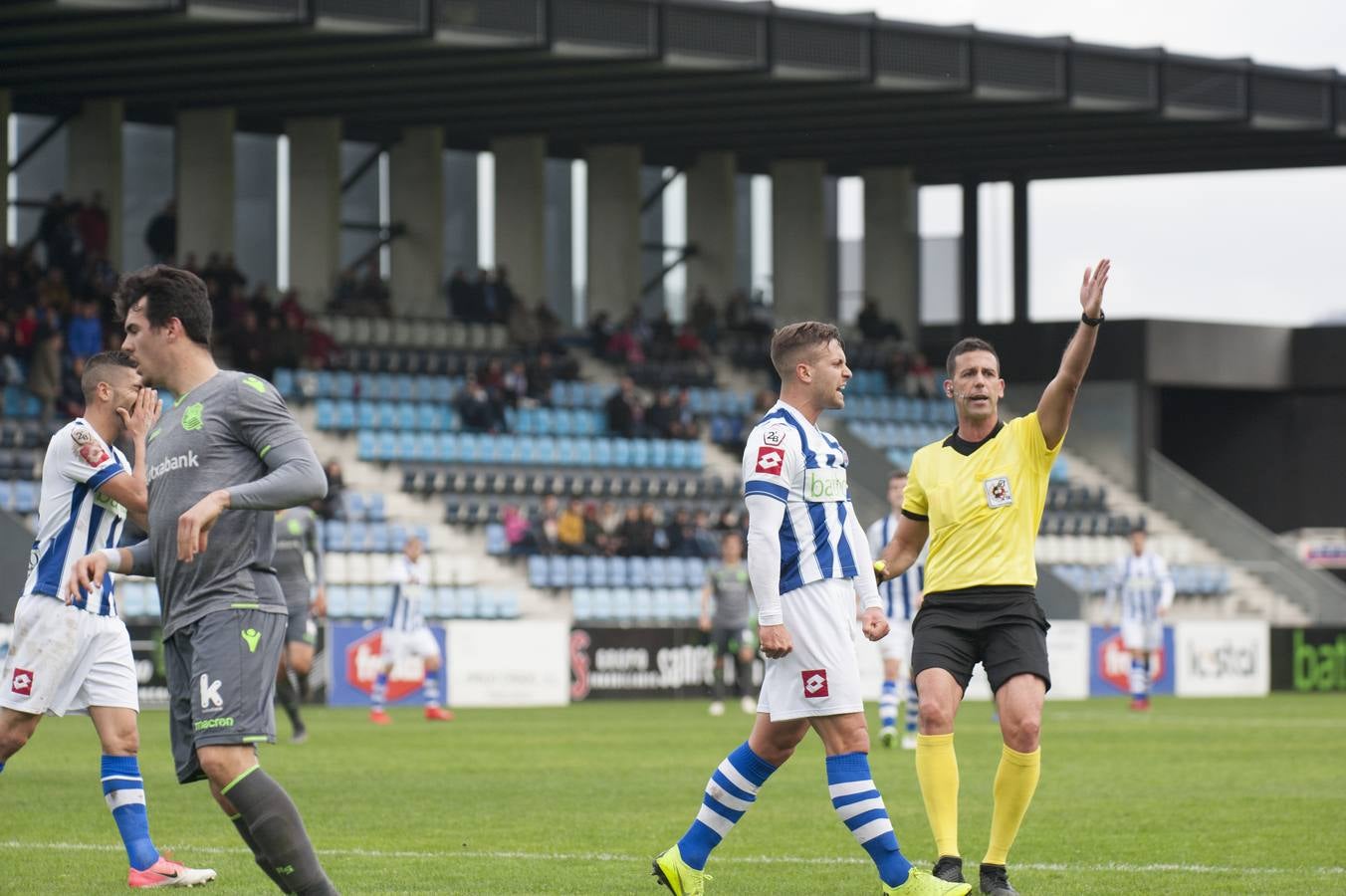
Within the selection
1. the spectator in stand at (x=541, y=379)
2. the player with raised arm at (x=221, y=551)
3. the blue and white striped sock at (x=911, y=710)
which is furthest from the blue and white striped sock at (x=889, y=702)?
the spectator in stand at (x=541, y=379)

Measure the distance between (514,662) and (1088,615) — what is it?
35.8ft

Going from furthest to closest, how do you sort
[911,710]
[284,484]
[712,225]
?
[712,225]
[911,710]
[284,484]

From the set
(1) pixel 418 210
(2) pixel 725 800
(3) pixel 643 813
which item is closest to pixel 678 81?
(1) pixel 418 210

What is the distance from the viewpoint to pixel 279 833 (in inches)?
260

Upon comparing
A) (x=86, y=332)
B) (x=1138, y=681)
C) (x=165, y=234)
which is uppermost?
(x=165, y=234)

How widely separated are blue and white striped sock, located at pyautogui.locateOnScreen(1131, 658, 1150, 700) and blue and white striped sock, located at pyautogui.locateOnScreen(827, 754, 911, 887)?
1962cm

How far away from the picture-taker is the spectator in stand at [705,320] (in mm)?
41000

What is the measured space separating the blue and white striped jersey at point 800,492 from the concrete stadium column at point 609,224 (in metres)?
33.8

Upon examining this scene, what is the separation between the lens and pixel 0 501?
27.5 metres

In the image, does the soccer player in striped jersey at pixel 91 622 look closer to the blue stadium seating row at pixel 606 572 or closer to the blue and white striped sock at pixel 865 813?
the blue and white striped sock at pixel 865 813

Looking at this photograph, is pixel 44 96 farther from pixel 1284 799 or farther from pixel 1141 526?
pixel 1284 799

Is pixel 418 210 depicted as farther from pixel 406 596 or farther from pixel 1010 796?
pixel 1010 796

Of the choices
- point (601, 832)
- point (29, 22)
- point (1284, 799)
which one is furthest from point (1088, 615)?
point (601, 832)

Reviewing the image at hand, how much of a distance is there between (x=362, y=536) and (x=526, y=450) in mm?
4420
